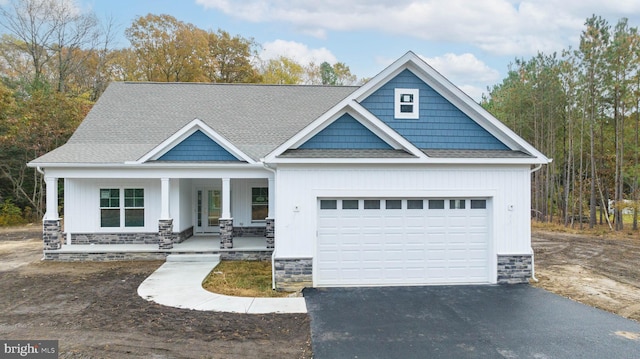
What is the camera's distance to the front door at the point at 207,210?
52.1ft

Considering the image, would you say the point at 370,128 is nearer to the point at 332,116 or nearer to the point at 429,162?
the point at 332,116

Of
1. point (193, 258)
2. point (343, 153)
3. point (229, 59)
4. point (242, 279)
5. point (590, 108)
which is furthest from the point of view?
point (229, 59)

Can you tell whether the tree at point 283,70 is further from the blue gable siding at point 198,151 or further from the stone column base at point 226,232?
the stone column base at point 226,232

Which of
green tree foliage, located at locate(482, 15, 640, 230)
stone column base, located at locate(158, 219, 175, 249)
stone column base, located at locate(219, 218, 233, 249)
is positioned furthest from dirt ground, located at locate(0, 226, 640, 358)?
green tree foliage, located at locate(482, 15, 640, 230)

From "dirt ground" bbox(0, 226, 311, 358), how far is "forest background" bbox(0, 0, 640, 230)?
1670cm

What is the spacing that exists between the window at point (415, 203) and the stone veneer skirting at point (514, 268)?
2248 millimetres

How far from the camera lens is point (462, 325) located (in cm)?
689

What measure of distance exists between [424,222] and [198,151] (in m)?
7.43

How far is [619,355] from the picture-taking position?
568 cm

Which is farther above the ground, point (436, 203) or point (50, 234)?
point (436, 203)

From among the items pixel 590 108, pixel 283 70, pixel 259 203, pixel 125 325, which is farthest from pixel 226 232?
pixel 283 70

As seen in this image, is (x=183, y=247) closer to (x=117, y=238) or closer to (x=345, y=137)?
(x=117, y=238)

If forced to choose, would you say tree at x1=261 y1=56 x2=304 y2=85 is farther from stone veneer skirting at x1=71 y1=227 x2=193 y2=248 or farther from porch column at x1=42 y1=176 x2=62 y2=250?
porch column at x1=42 y1=176 x2=62 y2=250

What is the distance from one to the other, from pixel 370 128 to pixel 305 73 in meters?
32.6
